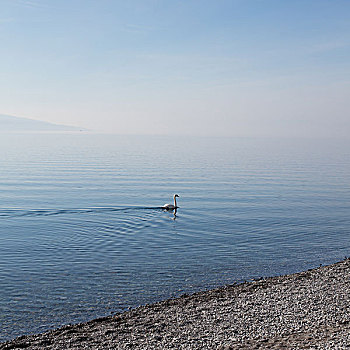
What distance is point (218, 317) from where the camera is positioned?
14672mm

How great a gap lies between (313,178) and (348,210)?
21930 millimetres

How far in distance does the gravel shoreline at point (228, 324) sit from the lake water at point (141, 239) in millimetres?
1439

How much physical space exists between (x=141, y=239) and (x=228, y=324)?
14816 mm

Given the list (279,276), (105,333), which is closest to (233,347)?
(105,333)

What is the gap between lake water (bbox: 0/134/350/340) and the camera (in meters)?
18.2

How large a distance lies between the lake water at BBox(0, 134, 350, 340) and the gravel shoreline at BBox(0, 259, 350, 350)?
4.72 feet

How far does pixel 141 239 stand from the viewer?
28.1 meters

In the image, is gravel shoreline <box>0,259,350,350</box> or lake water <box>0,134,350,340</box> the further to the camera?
lake water <box>0,134,350,340</box>

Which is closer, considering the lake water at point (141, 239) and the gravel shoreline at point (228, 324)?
the gravel shoreline at point (228, 324)

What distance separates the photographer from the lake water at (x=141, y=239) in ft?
59.8

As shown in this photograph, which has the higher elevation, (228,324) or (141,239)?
(228,324)

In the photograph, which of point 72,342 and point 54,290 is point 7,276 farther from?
point 72,342

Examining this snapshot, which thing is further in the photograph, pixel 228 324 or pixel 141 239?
pixel 141 239

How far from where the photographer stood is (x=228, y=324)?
13.9 m
